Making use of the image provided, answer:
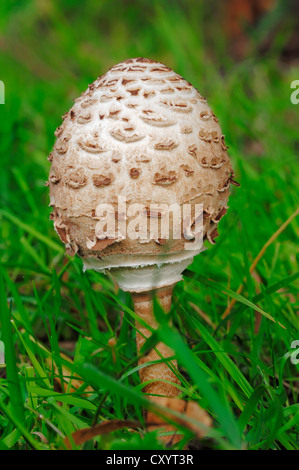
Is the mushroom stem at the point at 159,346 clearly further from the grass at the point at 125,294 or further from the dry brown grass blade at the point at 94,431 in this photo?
the dry brown grass blade at the point at 94,431

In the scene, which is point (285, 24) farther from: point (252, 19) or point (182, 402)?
point (182, 402)

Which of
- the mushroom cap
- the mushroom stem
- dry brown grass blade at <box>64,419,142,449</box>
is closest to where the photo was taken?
dry brown grass blade at <box>64,419,142,449</box>

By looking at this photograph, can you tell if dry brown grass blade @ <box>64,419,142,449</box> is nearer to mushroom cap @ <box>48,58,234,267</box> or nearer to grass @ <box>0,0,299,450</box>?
grass @ <box>0,0,299,450</box>

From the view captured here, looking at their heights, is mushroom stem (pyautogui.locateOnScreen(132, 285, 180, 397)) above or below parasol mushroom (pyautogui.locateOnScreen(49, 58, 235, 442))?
below

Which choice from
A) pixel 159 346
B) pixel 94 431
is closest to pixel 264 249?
pixel 159 346

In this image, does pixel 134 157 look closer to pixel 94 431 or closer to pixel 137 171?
pixel 137 171

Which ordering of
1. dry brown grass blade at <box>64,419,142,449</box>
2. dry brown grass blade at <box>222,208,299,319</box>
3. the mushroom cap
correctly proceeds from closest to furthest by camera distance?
dry brown grass blade at <box>64,419,142,449</box> < the mushroom cap < dry brown grass blade at <box>222,208,299,319</box>

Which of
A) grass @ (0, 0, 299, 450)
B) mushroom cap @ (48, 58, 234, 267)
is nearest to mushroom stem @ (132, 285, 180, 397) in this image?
grass @ (0, 0, 299, 450)
